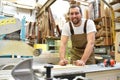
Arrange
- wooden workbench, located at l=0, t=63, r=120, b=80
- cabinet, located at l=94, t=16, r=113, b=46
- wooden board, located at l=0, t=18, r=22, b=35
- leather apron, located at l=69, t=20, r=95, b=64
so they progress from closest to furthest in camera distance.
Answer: wooden workbench, located at l=0, t=63, r=120, b=80, wooden board, located at l=0, t=18, r=22, b=35, leather apron, located at l=69, t=20, r=95, b=64, cabinet, located at l=94, t=16, r=113, b=46

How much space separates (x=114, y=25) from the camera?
4.01 metres

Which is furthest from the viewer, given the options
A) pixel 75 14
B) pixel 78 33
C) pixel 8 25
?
pixel 78 33

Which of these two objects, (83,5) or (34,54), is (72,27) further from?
(83,5)

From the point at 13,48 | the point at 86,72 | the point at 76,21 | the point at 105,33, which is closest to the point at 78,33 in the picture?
the point at 76,21

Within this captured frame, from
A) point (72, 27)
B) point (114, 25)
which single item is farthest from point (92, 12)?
point (72, 27)

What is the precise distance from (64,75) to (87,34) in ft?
3.34

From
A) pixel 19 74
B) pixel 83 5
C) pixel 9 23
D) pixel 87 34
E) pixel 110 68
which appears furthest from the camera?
pixel 83 5

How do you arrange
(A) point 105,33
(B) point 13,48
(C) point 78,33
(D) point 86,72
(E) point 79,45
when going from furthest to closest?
(A) point 105,33
(E) point 79,45
(C) point 78,33
(B) point 13,48
(D) point 86,72

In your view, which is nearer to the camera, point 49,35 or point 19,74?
point 19,74

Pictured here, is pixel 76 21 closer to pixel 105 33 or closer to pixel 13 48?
pixel 13 48

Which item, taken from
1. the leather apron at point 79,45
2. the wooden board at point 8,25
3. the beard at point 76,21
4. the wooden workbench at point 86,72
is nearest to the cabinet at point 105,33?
the leather apron at point 79,45

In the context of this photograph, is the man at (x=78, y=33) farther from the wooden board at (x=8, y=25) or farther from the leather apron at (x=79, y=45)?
the wooden board at (x=8, y=25)

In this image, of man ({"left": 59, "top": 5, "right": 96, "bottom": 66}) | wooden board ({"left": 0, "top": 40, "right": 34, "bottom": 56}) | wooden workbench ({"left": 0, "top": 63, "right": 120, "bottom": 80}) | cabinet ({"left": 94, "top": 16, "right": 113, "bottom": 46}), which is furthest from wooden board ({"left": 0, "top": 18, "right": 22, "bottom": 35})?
cabinet ({"left": 94, "top": 16, "right": 113, "bottom": 46})

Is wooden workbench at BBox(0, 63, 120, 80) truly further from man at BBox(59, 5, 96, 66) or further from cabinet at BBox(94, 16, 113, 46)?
cabinet at BBox(94, 16, 113, 46)
